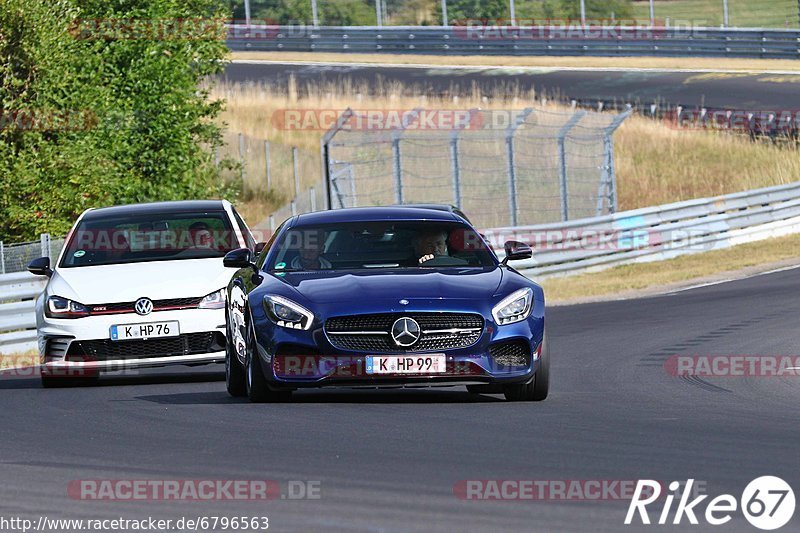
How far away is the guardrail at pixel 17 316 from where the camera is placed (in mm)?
18359

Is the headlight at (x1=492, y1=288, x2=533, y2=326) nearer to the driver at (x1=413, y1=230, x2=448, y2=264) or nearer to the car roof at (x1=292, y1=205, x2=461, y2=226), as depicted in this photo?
the driver at (x1=413, y1=230, x2=448, y2=264)

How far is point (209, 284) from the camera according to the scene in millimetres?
13508

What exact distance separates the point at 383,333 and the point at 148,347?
362cm

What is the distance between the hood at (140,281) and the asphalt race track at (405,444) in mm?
763

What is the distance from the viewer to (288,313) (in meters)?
10.5

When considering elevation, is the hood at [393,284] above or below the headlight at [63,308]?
above

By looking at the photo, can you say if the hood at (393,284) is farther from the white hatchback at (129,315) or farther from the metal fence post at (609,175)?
the metal fence post at (609,175)

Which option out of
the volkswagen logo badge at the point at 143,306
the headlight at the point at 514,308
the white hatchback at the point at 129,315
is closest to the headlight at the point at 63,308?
the white hatchback at the point at 129,315

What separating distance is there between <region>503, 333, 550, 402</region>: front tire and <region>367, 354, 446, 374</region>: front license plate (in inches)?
29.9

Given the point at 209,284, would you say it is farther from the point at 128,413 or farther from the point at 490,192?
the point at 490,192

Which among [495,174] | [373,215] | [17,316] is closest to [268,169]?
[495,174]

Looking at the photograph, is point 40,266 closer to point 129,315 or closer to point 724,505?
point 129,315

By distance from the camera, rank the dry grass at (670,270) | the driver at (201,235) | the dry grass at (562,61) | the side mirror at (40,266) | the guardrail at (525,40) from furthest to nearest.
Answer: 1. the dry grass at (562,61)
2. the guardrail at (525,40)
3. the dry grass at (670,270)
4. the driver at (201,235)
5. the side mirror at (40,266)

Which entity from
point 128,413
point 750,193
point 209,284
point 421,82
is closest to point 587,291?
point 750,193
